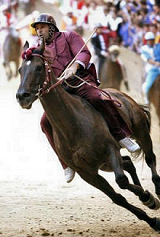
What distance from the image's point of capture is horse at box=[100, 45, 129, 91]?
64.4ft

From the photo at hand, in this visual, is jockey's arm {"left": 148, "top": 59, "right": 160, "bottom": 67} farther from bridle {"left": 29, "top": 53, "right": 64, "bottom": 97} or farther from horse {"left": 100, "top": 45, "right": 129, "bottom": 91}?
bridle {"left": 29, "top": 53, "right": 64, "bottom": 97}

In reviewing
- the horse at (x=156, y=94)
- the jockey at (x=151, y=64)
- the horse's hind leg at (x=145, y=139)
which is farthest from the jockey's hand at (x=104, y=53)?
the horse's hind leg at (x=145, y=139)

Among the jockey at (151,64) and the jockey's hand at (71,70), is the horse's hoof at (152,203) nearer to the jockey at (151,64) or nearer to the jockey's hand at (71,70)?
the jockey's hand at (71,70)

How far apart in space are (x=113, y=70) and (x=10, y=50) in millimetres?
6436

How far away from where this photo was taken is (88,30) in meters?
24.4

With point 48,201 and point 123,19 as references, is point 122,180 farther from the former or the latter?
point 123,19

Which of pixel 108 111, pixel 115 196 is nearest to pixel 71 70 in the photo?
pixel 108 111

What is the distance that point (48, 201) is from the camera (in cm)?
946

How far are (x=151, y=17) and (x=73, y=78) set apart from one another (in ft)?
47.5

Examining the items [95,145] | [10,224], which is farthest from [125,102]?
[10,224]

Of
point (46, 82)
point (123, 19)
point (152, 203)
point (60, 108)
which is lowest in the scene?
point (123, 19)

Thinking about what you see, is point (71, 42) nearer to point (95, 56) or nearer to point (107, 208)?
point (107, 208)

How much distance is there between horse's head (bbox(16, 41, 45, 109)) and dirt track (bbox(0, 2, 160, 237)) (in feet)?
6.31

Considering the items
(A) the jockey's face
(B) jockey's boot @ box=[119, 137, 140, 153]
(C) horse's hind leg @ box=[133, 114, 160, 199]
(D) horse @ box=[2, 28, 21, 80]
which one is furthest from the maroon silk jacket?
(D) horse @ box=[2, 28, 21, 80]
